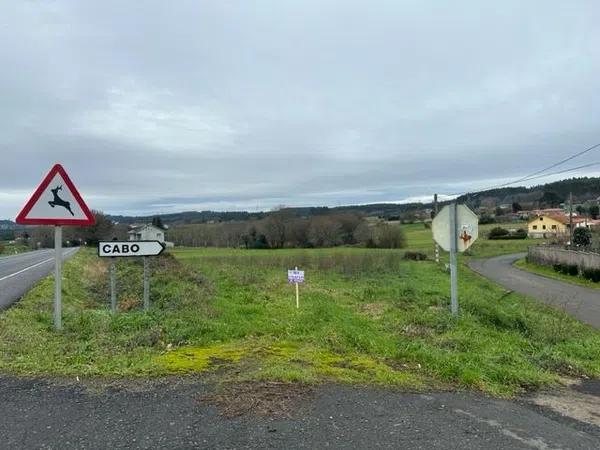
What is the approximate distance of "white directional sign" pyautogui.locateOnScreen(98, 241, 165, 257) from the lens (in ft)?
27.7

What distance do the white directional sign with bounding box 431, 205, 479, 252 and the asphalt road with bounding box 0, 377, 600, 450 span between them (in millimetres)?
5535

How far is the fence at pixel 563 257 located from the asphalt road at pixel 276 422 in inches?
1314

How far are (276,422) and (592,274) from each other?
3465cm

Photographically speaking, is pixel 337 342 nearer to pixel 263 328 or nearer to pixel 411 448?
pixel 263 328

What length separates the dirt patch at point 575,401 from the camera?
452cm

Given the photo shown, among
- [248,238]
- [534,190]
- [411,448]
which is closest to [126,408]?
[411,448]

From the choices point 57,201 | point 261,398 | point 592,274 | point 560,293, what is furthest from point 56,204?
point 592,274

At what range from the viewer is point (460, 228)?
988cm

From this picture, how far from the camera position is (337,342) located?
682cm

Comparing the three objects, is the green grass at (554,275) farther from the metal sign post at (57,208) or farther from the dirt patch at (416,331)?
the metal sign post at (57,208)

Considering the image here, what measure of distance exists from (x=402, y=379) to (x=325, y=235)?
78819 mm

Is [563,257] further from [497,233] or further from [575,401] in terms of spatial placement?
[497,233]

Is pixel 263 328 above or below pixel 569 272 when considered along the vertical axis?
above

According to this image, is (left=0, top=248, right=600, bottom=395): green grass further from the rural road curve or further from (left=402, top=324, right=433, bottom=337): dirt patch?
the rural road curve
